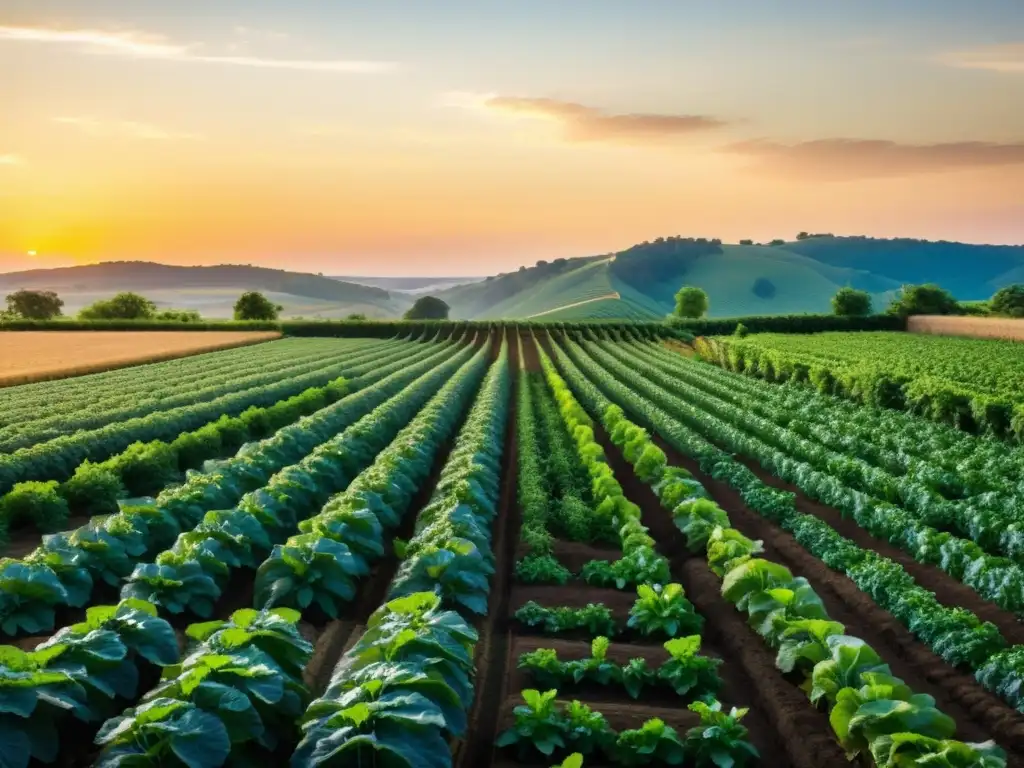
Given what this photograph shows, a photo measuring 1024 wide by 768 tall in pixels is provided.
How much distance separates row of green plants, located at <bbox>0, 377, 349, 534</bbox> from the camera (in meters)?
12.6

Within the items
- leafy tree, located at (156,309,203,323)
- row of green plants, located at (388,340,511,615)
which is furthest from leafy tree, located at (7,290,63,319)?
row of green plants, located at (388,340,511,615)

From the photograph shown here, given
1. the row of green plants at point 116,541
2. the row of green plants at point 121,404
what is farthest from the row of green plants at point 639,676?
the row of green plants at point 121,404

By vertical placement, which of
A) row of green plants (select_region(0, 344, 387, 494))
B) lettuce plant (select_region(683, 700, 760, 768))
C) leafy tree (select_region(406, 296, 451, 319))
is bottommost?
lettuce plant (select_region(683, 700, 760, 768))

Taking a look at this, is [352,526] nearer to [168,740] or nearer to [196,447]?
[168,740]

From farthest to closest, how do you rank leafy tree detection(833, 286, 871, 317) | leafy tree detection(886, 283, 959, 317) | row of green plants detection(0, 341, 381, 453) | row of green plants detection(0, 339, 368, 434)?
1. leafy tree detection(833, 286, 871, 317)
2. leafy tree detection(886, 283, 959, 317)
3. row of green plants detection(0, 339, 368, 434)
4. row of green plants detection(0, 341, 381, 453)

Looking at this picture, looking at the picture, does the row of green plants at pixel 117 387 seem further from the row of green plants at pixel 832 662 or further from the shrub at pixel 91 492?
the row of green plants at pixel 832 662

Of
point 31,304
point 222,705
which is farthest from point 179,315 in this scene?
point 222,705

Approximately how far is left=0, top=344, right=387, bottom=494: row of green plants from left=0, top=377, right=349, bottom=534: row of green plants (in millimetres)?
398

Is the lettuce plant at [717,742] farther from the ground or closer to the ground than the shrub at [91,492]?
closer to the ground

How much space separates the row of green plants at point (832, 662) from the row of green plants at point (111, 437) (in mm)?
11642

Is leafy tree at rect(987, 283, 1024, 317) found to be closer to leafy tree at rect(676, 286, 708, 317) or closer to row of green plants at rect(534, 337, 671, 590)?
leafy tree at rect(676, 286, 708, 317)

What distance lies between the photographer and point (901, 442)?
18.0 metres

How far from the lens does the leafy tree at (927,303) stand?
81188 millimetres

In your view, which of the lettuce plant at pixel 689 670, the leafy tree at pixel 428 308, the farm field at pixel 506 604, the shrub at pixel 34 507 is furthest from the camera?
the leafy tree at pixel 428 308
